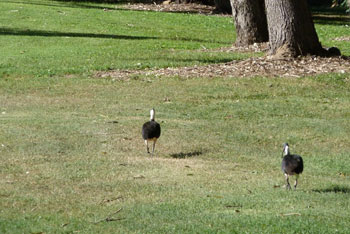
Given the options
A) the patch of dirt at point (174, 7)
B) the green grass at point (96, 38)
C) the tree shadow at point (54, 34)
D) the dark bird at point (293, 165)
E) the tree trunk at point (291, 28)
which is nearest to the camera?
the dark bird at point (293, 165)

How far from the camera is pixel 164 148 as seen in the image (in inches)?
481

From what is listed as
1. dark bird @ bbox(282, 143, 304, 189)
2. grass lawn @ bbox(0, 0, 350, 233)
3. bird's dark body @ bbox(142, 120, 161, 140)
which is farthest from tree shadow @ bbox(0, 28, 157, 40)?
dark bird @ bbox(282, 143, 304, 189)

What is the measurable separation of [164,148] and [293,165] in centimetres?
353

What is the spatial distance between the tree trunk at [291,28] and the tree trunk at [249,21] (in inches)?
175

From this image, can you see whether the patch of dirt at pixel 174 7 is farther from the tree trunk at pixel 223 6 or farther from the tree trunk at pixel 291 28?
the tree trunk at pixel 291 28

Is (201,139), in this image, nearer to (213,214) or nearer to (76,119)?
(76,119)

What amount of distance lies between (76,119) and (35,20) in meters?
20.1

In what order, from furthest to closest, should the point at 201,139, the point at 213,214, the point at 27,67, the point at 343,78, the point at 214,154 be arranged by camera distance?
the point at 27,67 → the point at 343,78 → the point at 201,139 → the point at 214,154 → the point at 213,214

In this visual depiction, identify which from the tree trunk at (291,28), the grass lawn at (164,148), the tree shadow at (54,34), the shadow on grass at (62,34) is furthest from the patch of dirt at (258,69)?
the tree shadow at (54,34)

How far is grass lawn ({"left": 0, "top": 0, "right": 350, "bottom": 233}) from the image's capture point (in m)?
8.50

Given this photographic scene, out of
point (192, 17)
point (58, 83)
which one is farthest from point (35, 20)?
point (58, 83)

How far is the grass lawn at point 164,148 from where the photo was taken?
8.50m

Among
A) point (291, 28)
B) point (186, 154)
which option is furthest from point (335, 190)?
point (291, 28)

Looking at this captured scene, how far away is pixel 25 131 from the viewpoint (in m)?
13.1
